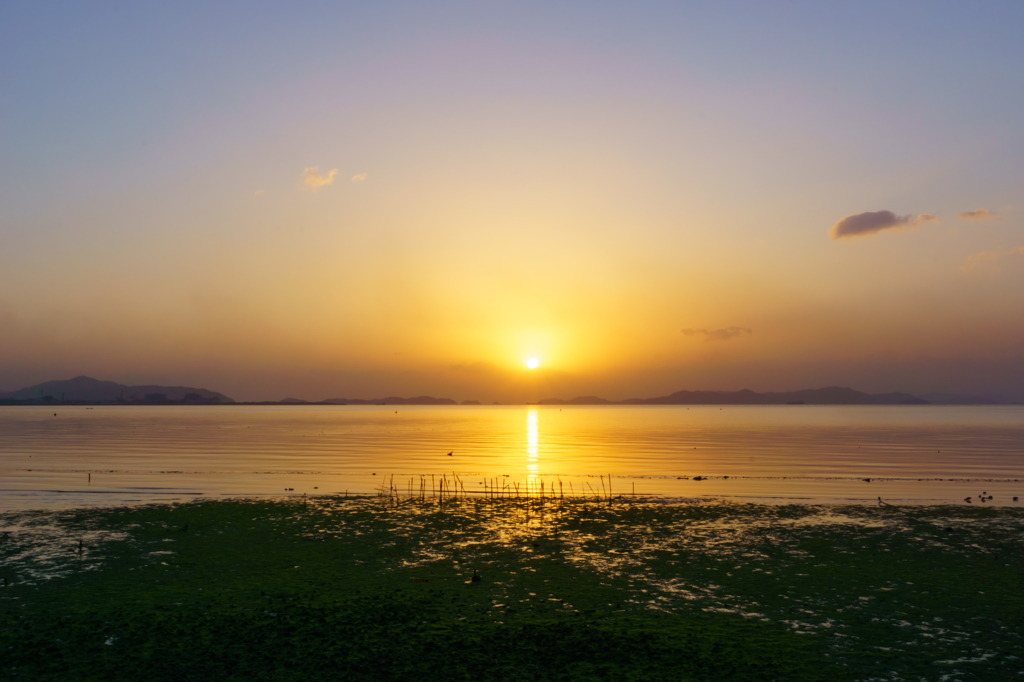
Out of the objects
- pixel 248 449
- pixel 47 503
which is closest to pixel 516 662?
pixel 47 503

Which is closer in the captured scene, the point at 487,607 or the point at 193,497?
the point at 487,607

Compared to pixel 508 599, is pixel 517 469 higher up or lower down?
lower down

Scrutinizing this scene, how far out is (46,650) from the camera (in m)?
15.4

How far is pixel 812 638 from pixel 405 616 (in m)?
10.1

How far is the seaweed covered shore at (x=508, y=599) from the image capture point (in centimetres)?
1482

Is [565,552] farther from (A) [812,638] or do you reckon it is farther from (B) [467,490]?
(B) [467,490]

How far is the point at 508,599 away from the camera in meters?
19.5

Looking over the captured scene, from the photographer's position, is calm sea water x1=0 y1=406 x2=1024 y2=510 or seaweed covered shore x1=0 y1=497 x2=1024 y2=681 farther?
calm sea water x1=0 y1=406 x2=1024 y2=510

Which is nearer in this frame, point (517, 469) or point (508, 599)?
point (508, 599)

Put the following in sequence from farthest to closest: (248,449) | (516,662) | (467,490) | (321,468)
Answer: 1. (248,449)
2. (321,468)
3. (467,490)
4. (516,662)

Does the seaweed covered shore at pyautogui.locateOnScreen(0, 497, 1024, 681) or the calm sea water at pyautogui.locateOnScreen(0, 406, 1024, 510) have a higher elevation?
the seaweed covered shore at pyautogui.locateOnScreen(0, 497, 1024, 681)

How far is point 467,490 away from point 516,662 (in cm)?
3337

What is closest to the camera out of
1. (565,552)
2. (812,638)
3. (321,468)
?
(812,638)

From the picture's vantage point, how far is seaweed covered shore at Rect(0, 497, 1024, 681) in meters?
14.8
